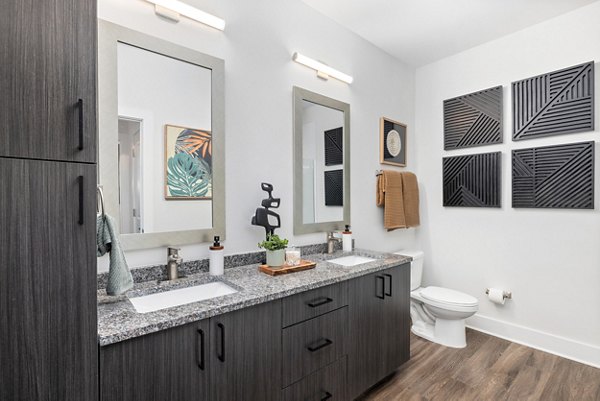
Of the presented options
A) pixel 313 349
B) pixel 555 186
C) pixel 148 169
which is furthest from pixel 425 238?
pixel 148 169

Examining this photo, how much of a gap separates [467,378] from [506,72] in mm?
2549

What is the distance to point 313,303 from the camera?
1537mm

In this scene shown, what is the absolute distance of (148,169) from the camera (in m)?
1.55

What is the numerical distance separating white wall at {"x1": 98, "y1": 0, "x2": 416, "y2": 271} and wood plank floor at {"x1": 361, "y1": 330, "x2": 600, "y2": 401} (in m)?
1.05

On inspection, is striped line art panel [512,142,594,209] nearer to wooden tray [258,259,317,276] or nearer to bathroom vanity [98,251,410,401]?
bathroom vanity [98,251,410,401]

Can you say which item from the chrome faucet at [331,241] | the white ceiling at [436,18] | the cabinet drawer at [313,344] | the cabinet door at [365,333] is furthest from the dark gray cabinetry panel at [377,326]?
the white ceiling at [436,18]

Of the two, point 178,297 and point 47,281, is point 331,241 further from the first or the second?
point 47,281

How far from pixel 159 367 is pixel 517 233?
2.91 m

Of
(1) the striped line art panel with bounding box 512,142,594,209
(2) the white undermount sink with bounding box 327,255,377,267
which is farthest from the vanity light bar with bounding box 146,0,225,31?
(1) the striped line art panel with bounding box 512,142,594,209

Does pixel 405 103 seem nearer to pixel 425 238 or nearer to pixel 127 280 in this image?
pixel 425 238

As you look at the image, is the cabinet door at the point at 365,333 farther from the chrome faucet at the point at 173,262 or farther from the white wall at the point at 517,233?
the white wall at the point at 517,233

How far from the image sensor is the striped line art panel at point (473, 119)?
275 cm

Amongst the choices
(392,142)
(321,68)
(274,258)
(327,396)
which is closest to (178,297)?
(274,258)

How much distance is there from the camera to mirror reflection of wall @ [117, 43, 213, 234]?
1479 mm
